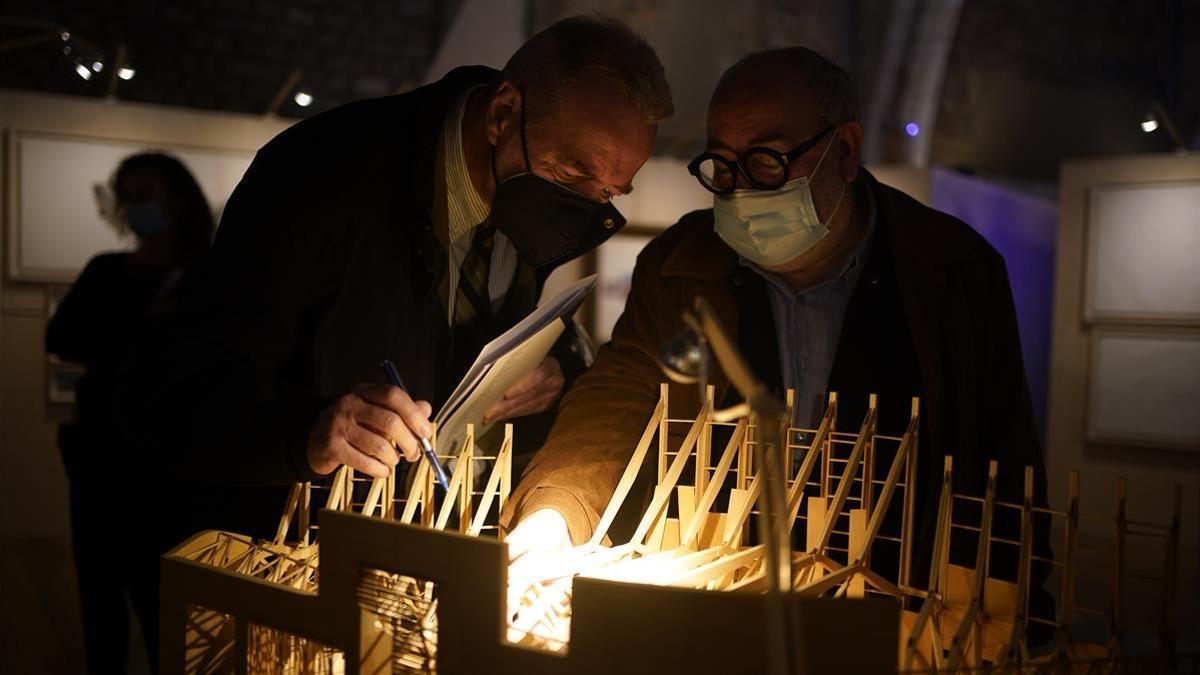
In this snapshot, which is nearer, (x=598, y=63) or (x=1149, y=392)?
(x=598, y=63)

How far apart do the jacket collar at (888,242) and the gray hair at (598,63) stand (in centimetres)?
24

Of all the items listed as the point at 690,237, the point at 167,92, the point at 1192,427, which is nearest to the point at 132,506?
the point at 690,237

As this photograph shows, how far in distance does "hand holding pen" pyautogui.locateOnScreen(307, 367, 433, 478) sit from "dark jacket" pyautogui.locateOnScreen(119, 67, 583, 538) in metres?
0.16

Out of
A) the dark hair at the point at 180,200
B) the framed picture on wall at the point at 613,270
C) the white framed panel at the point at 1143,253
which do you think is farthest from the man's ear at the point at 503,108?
the framed picture on wall at the point at 613,270

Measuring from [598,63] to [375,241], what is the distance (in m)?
0.46

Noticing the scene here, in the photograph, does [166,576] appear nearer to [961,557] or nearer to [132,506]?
[961,557]

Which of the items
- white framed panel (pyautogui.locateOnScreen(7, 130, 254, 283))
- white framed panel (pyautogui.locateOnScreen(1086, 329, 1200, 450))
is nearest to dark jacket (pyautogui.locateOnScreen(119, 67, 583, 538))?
white framed panel (pyautogui.locateOnScreen(1086, 329, 1200, 450))

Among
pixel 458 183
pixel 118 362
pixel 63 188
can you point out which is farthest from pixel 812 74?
pixel 63 188

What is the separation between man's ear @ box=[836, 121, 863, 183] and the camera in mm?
1681

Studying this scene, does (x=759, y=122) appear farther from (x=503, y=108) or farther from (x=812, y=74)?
(x=503, y=108)

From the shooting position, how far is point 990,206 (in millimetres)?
6223

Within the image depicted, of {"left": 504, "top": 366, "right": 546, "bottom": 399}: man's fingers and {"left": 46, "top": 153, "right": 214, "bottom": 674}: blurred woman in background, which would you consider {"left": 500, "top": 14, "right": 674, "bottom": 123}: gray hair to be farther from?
{"left": 46, "top": 153, "right": 214, "bottom": 674}: blurred woman in background

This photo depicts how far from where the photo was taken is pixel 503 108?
5.52ft

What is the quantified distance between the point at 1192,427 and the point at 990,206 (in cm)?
373
